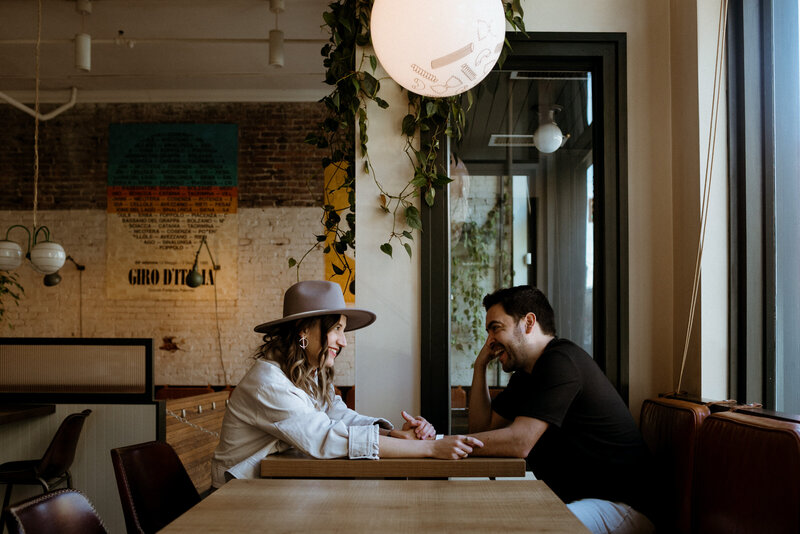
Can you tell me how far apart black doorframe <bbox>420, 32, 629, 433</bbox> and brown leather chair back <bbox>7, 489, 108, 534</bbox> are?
5.00ft

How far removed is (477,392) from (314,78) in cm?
500

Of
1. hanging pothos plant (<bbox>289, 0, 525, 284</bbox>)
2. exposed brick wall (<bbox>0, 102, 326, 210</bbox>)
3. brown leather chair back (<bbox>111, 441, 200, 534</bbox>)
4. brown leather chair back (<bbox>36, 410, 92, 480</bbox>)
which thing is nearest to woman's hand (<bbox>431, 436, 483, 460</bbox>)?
brown leather chair back (<bbox>111, 441, 200, 534</bbox>)

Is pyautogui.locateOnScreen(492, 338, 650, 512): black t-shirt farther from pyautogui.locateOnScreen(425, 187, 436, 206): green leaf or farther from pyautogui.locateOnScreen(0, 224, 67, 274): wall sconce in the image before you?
pyautogui.locateOnScreen(0, 224, 67, 274): wall sconce

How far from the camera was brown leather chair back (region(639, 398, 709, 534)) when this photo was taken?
2129mm

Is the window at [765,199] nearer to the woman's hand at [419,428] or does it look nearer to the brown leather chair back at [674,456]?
the brown leather chair back at [674,456]

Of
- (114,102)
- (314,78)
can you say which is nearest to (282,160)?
(314,78)

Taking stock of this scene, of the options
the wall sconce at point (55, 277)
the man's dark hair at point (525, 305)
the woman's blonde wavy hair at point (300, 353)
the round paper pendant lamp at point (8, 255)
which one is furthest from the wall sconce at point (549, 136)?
the wall sconce at point (55, 277)

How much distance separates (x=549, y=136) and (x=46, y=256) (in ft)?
12.4

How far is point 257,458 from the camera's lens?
2111 mm

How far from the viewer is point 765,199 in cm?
250

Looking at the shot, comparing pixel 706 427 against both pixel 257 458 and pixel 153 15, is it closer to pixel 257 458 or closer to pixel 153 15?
pixel 257 458

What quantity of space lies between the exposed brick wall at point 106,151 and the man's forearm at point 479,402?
4761mm

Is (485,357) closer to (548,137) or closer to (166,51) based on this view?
(548,137)

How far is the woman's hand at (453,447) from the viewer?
2.02 m
